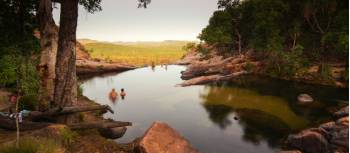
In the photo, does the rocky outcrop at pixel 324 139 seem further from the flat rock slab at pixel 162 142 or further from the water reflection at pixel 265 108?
the flat rock slab at pixel 162 142

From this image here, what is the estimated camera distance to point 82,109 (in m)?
12.7

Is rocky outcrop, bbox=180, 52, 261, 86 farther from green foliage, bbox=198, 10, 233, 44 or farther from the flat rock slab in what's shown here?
the flat rock slab

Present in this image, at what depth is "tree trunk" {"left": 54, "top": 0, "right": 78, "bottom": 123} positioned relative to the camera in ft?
40.0

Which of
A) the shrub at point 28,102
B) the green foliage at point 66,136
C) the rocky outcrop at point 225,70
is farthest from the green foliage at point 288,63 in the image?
the green foliage at point 66,136

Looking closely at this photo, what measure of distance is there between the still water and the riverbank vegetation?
7.46 m

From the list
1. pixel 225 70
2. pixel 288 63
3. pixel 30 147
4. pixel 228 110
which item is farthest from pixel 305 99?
pixel 30 147

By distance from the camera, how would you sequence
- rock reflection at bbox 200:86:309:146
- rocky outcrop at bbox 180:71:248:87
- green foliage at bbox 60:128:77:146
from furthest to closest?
rocky outcrop at bbox 180:71:248:87
rock reflection at bbox 200:86:309:146
green foliage at bbox 60:128:77:146

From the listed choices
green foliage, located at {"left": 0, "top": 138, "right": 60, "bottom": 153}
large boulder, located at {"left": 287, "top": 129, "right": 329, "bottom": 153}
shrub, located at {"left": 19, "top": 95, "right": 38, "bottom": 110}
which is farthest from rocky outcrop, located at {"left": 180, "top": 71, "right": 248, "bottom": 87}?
Result: green foliage, located at {"left": 0, "top": 138, "right": 60, "bottom": 153}

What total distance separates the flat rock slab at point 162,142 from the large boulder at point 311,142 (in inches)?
327

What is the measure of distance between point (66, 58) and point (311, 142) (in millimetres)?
14300

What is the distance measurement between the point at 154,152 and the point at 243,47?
65956mm

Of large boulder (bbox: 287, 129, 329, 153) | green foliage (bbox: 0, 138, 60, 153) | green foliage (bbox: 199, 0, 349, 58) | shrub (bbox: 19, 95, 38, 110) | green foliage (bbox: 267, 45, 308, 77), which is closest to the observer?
green foliage (bbox: 0, 138, 60, 153)

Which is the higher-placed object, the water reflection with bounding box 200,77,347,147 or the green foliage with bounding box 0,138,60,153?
the green foliage with bounding box 0,138,60,153

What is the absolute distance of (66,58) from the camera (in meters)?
12.7
